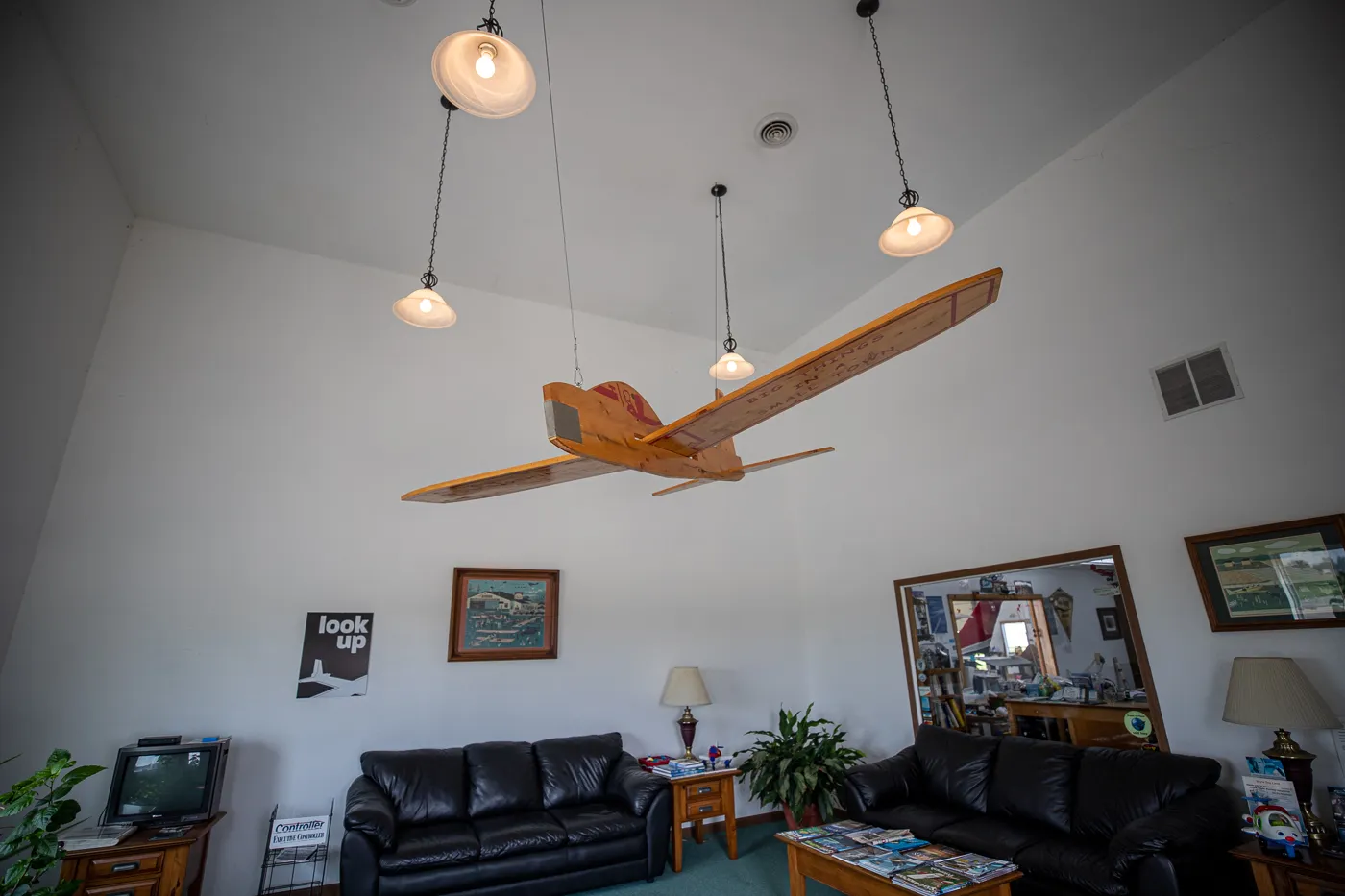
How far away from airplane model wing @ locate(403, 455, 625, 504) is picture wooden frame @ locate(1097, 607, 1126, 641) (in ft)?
9.92

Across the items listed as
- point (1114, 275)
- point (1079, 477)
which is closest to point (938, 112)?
point (1114, 275)

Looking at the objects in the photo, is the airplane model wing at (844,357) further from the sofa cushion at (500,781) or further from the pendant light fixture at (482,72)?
the sofa cushion at (500,781)

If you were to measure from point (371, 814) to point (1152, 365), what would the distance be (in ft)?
16.3

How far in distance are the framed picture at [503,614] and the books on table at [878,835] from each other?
2467 mm

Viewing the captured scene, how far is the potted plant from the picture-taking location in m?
4.21

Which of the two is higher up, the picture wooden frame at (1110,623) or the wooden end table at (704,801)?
the picture wooden frame at (1110,623)

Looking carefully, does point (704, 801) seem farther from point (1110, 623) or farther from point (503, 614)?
point (1110, 623)

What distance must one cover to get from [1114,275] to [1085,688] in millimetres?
2445

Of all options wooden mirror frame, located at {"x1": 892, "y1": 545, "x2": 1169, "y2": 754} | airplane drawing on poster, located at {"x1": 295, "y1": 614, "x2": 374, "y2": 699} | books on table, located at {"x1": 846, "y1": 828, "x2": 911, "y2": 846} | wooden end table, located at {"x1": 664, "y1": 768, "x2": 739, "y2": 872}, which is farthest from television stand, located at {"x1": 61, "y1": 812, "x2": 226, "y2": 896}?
wooden mirror frame, located at {"x1": 892, "y1": 545, "x2": 1169, "y2": 754}

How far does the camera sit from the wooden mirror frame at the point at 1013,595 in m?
3.29

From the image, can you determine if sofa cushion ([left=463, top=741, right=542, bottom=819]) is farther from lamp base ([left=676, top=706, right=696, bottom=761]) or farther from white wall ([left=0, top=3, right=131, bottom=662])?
white wall ([left=0, top=3, right=131, bottom=662])

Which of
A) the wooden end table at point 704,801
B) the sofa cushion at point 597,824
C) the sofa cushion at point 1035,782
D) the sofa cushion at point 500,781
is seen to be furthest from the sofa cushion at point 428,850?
the sofa cushion at point 1035,782

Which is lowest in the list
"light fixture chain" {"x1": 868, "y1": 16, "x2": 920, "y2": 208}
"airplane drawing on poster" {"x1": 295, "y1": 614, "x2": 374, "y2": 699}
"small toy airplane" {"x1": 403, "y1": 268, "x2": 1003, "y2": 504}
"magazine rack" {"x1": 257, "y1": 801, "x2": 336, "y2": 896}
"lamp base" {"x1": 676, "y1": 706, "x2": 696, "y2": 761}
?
"magazine rack" {"x1": 257, "y1": 801, "x2": 336, "y2": 896}

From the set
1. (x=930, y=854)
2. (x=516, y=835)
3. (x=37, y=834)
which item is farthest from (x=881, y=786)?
(x=37, y=834)
